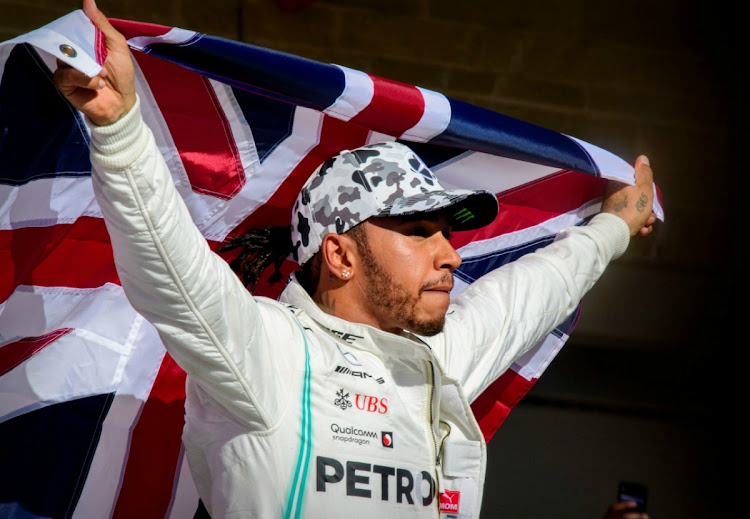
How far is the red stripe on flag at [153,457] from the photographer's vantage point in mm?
1998

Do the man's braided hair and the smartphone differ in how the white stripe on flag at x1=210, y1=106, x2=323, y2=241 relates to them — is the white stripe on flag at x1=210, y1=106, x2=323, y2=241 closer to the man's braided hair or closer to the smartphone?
the man's braided hair

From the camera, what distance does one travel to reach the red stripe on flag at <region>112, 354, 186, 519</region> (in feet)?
6.56

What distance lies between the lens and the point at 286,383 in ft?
5.36

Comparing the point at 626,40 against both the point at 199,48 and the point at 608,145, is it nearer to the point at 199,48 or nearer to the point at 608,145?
the point at 608,145

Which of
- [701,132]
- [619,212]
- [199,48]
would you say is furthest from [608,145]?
[199,48]

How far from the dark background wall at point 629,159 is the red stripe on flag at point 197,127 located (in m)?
1.13

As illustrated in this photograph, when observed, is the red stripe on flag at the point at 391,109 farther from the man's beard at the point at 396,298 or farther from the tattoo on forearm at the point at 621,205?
the tattoo on forearm at the point at 621,205

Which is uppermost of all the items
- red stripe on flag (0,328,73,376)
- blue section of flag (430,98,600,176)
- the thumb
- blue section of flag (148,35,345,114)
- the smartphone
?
the thumb

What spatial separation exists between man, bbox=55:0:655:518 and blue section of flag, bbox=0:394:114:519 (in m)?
0.36

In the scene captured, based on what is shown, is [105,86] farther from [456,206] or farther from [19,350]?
[456,206]

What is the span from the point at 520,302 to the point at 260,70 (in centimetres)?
79

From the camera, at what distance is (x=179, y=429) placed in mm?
2039

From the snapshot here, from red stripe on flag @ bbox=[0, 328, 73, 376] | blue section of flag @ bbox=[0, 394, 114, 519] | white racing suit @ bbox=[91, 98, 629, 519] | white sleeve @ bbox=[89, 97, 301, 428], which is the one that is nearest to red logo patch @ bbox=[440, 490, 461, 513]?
white racing suit @ bbox=[91, 98, 629, 519]

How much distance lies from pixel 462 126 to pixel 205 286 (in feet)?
2.86
